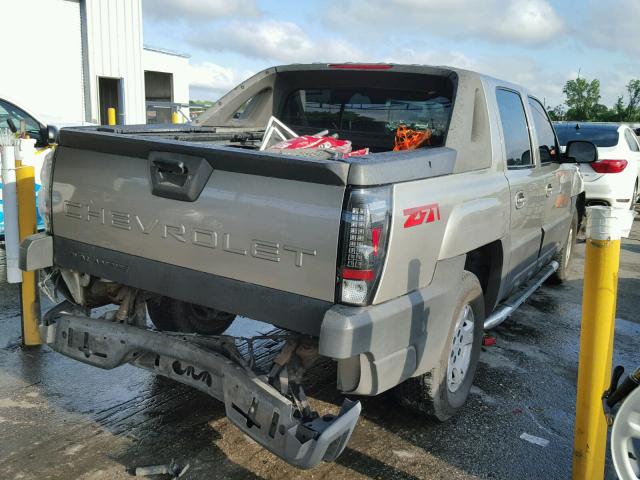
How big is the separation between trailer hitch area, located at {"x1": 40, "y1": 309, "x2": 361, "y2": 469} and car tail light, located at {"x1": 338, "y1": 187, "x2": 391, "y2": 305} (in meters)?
0.53

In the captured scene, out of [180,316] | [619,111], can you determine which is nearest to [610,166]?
[180,316]

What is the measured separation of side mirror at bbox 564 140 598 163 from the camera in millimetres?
5316

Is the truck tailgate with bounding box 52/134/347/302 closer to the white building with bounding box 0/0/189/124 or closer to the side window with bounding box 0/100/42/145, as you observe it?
the side window with bounding box 0/100/42/145

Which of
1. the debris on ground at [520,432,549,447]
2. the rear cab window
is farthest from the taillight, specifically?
the debris on ground at [520,432,549,447]

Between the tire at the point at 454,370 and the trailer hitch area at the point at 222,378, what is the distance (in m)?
0.74

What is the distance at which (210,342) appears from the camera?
9.86 ft

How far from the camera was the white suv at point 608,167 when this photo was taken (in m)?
8.95

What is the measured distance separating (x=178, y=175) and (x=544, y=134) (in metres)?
3.54

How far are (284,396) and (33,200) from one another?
2657mm

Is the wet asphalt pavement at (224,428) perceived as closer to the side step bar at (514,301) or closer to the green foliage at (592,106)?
the side step bar at (514,301)

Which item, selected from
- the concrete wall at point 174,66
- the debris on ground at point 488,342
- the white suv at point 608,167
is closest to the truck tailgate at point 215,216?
the debris on ground at point 488,342

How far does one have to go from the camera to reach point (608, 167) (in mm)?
8914

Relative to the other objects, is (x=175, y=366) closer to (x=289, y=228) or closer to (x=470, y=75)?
(x=289, y=228)

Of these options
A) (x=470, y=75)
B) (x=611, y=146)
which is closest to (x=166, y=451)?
(x=470, y=75)
